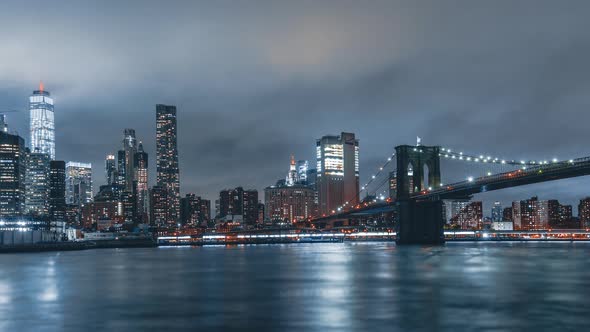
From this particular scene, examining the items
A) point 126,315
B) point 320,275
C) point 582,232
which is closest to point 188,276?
point 320,275

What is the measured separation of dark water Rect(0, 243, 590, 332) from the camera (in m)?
26.8

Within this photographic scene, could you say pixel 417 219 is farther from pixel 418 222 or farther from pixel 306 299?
pixel 306 299

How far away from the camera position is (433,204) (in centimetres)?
9688

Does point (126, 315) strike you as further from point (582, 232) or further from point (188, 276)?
point (582, 232)

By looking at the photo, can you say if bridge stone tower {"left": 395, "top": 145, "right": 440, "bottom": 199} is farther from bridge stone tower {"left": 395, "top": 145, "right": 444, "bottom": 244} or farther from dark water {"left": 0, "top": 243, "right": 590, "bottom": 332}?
dark water {"left": 0, "top": 243, "right": 590, "bottom": 332}

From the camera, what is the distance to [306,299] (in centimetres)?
3519

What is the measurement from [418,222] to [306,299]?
66356 millimetres

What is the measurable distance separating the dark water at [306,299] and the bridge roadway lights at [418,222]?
40892 millimetres

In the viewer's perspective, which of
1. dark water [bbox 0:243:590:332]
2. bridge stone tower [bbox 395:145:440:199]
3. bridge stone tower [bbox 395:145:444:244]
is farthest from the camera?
bridge stone tower [bbox 395:145:440:199]

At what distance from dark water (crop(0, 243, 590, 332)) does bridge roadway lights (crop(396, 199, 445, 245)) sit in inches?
1610

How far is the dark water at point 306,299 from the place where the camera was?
26.8 meters

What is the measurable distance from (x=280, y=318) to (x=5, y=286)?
26.1m

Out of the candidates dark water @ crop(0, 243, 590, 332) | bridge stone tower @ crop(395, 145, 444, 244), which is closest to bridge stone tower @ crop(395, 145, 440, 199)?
bridge stone tower @ crop(395, 145, 444, 244)

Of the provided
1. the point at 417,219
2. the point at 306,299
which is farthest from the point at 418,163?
the point at 306,299
